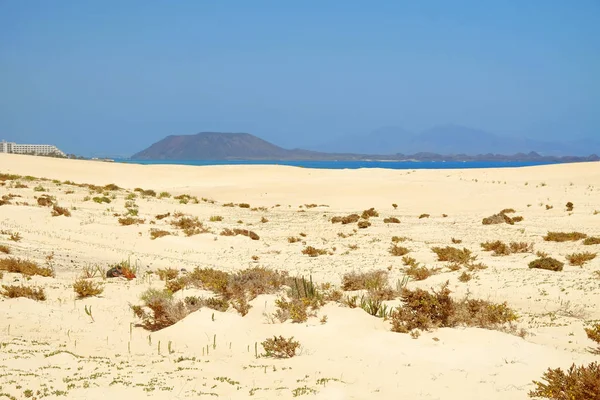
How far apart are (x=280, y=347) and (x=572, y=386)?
3.49 meters

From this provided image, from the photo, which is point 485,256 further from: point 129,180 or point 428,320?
point 129,180

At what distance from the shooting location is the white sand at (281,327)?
639 cm

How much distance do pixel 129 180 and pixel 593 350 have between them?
49576mm

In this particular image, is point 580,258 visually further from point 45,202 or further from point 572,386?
point 45,202

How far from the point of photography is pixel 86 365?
22.4ft

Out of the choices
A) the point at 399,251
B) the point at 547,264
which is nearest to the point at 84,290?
the point at 399,251

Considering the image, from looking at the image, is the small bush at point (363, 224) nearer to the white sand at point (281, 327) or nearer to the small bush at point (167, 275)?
the white sand at point (281, 327)

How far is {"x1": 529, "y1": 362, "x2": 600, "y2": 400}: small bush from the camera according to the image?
5570mm

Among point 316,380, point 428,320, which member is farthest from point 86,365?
point 428,320

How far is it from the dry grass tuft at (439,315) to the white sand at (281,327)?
23 centimetres

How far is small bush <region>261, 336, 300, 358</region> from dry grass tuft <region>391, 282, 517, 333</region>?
1.62 m

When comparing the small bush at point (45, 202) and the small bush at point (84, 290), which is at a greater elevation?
the small bush at point (45, 202)

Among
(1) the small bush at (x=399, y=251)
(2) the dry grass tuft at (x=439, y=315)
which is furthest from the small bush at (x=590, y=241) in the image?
(2) the dry grass tuft at (x=439, y=315)

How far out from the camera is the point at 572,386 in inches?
225
